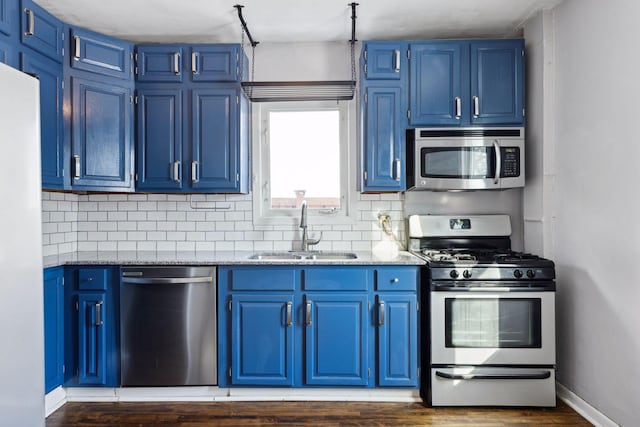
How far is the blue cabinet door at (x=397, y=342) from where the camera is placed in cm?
287

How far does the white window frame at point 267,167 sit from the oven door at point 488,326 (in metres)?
1.12

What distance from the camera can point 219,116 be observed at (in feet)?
10.4

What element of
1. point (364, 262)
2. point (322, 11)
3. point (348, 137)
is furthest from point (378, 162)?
point (322, 11)

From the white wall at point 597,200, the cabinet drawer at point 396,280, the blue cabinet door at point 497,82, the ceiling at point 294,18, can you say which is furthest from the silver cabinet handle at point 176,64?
the white wall at point 597,200

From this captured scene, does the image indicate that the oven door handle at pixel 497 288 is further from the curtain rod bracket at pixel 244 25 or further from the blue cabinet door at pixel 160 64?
the blue cabinet door at pixel 160 64

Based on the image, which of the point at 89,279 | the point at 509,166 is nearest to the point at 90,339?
the point at 89,279

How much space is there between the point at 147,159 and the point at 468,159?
226 centimetres

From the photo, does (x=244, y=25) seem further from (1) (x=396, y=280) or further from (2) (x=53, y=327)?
(2) (x=53, y=327)

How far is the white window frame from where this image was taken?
3.56 m

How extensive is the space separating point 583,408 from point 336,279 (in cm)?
167

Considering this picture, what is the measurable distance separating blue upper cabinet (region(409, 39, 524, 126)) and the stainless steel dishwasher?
1887mm

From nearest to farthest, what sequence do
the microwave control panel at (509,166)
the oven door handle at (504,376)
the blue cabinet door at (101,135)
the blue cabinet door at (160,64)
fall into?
the oven door handle at (504,376), the blue cabinet door at (101,135), the microwave control panel at (509,166), the blue cabinet door at (160,64)

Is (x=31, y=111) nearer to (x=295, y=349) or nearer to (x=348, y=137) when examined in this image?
(x=295, y=349)

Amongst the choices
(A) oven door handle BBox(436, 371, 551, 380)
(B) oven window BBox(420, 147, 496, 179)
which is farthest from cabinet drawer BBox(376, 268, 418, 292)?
(B) oven window BBox(420, 147, 496, 179)
